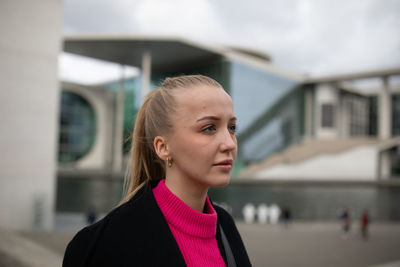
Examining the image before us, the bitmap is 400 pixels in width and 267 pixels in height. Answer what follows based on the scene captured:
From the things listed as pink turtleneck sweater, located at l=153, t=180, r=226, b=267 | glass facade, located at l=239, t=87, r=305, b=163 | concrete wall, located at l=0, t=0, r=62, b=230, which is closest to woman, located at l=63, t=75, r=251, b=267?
pink turtleneck sweater, located at l=153, t=180, r=226, b=267

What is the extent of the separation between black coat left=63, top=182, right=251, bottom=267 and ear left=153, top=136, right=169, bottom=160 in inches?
7.6

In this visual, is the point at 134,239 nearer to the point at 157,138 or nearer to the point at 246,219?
the point at 157,138

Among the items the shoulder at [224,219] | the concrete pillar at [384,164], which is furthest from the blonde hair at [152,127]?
the concrete pillar at [384,164]

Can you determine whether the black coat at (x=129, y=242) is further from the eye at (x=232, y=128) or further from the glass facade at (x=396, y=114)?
the glass facade at (x=396, y=114)

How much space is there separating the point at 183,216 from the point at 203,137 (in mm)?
330

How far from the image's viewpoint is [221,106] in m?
1.49

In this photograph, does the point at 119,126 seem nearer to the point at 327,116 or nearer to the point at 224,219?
the point at 327,116

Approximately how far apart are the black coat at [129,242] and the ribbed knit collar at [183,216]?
0.07m

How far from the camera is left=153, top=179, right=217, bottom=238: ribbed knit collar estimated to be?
4.89 feet

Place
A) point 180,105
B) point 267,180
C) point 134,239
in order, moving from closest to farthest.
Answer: point 134,239, point 180,105, point 267,180

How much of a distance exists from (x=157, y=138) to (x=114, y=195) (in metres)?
26.2

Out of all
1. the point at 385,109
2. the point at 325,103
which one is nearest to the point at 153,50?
the point at 325,103

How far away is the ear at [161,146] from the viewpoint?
1521 mm

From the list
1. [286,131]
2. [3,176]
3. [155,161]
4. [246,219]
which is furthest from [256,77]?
[155,161]
